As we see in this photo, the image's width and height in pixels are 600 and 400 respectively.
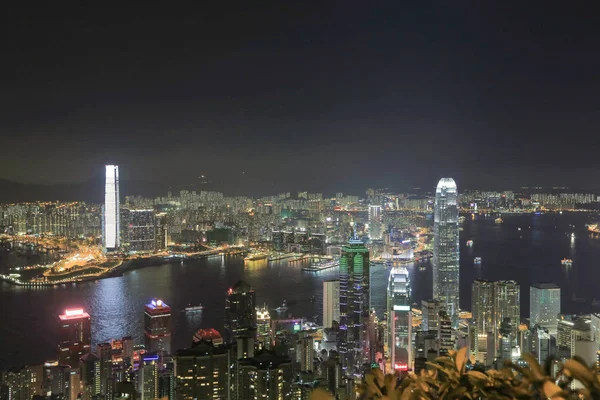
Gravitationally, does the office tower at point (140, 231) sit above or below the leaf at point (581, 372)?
below

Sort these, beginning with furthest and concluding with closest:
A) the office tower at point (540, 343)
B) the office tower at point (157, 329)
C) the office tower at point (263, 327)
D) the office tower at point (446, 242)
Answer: the office tower at point (446, 242) < the office tower at point (263, 327) < the office tower at point (157, 329) < the office tower at point (540, 343)

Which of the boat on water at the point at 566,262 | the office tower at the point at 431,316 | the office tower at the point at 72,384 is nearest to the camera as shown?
the office tower at the point at 72,384

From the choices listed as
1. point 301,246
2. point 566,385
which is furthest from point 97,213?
point 566,385

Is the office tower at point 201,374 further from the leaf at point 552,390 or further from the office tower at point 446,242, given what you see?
the office tower at point 446,242

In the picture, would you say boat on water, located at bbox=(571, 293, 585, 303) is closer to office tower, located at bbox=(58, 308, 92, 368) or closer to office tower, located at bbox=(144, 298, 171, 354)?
office tower, located at bbox=(144, 298, 171, 354)

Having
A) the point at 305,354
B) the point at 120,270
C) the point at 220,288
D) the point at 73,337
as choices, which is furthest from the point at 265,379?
the point at 120,270

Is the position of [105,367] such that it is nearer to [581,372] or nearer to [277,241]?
[581,372]

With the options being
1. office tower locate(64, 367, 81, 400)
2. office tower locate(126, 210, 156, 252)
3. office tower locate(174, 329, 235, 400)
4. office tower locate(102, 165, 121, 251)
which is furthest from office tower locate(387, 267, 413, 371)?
office tower locate(102, 165, 121, 251)

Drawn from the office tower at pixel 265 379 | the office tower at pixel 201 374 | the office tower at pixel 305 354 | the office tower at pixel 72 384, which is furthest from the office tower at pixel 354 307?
the office tower at pixel 72 384
